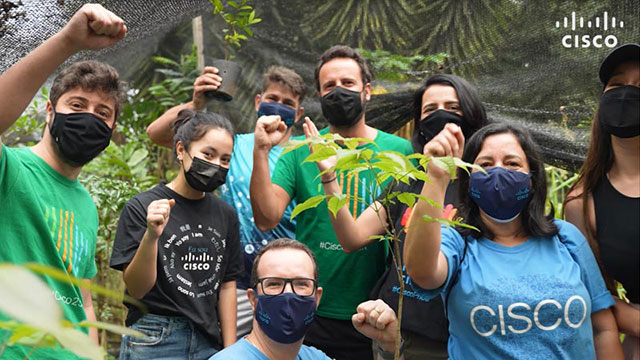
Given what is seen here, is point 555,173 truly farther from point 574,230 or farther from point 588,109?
point 574,230

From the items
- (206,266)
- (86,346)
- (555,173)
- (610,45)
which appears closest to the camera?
(86,346)

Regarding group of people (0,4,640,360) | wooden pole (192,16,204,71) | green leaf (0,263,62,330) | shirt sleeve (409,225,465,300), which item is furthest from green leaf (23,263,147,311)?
wooden pole (192,16,204,71)

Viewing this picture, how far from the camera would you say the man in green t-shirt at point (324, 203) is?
2939mm

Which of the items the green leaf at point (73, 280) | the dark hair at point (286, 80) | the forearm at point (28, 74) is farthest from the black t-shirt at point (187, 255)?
the green leaf at point (73, 280)

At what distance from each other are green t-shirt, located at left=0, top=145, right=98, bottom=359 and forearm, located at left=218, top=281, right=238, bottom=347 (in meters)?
0.57

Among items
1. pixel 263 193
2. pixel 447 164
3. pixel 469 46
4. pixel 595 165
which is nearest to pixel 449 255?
pixel 447 164

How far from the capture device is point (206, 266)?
2.80m

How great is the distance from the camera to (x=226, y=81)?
340cm

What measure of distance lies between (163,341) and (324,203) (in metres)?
0.92

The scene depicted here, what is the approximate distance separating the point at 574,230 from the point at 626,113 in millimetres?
495

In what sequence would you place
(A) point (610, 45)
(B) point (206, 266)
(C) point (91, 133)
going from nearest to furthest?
(C) point (91, 133)
(B) point (206, 266)
(A) point (610, 45)

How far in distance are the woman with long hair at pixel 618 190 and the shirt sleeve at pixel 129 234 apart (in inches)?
68.9

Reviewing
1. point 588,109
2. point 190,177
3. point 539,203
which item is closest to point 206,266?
point 190,177

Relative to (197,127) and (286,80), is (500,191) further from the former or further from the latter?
(286,80)
